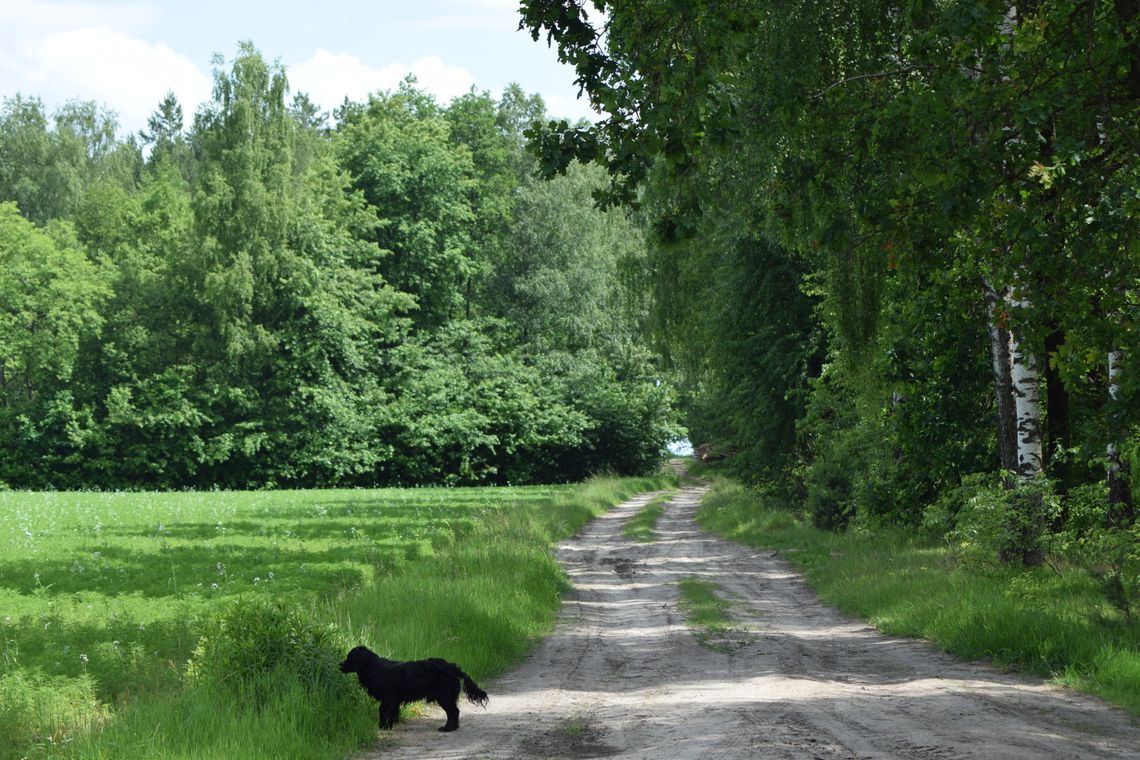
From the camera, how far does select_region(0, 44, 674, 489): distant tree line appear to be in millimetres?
58188

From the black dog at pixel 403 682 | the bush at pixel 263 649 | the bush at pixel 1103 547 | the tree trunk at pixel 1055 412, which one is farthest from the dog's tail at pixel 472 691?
the tree trunk at pixel 1055 412

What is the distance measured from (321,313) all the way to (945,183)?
172 feet

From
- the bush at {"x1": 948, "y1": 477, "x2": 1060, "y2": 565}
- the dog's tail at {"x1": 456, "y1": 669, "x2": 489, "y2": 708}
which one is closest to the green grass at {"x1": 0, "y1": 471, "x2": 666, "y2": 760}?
the dog's tail at {"x1": 456, "y1": 669, "x2": 489, "y2": 708}

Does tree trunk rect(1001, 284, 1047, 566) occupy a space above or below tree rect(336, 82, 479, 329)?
below

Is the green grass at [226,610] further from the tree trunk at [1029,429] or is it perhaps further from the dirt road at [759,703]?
the tree trunk at [1029,429]

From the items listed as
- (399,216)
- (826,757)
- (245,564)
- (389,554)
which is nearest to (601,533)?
(389,554)

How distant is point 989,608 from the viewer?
13188 mm

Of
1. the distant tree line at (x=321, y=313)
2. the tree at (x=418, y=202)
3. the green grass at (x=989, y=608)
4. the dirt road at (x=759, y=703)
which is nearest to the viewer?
the dirt road at (x=759, y=703)

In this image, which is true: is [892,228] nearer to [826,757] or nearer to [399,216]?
[826,757]

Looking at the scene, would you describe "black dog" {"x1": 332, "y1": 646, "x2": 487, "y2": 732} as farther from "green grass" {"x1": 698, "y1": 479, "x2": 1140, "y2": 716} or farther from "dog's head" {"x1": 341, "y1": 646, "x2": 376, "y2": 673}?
"green grass" {"x1": 698, "y1": 479, "x2": 1140, "y2": 716}

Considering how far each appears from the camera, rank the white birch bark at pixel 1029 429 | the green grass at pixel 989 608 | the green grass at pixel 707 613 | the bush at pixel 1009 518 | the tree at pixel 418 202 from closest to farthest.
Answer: the green grass at pixel 989 608
the green grass at pixel 707 613
the bush at pixel 1009 518
the white birch bark at pixel 1029 429
the tree at pixel 418 202

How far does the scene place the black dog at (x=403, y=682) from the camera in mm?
9062

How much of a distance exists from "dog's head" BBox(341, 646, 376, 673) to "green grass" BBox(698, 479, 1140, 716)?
20.3 ft

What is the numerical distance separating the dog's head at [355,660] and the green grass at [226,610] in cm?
14
